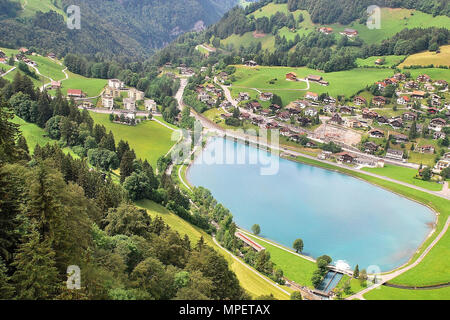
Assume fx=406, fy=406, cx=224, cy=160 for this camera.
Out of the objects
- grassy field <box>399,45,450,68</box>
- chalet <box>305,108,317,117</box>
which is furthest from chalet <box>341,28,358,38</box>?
chalet <box>305,108,317,117</box>

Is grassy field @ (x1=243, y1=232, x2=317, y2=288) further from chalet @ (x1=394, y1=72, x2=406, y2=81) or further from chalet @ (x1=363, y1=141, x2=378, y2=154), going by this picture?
chalet @ (x1=394, y1=72, x2=406, y2=81)

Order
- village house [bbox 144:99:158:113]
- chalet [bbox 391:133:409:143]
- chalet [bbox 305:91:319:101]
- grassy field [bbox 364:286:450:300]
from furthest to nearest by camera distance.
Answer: chalet [bbox 305:91:319:101] → village house [bbox 144:99:158:113] → chalet [bbox 391:133:409:143] → grassy field [bbox 364:286:450:300]

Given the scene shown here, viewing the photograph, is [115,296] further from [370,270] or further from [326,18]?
[326,18]

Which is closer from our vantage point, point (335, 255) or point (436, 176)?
point (335, 255)

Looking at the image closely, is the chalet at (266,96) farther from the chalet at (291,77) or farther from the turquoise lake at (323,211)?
the turquoise lake at (323,211)

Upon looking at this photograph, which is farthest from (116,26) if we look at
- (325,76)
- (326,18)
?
(325,76)
